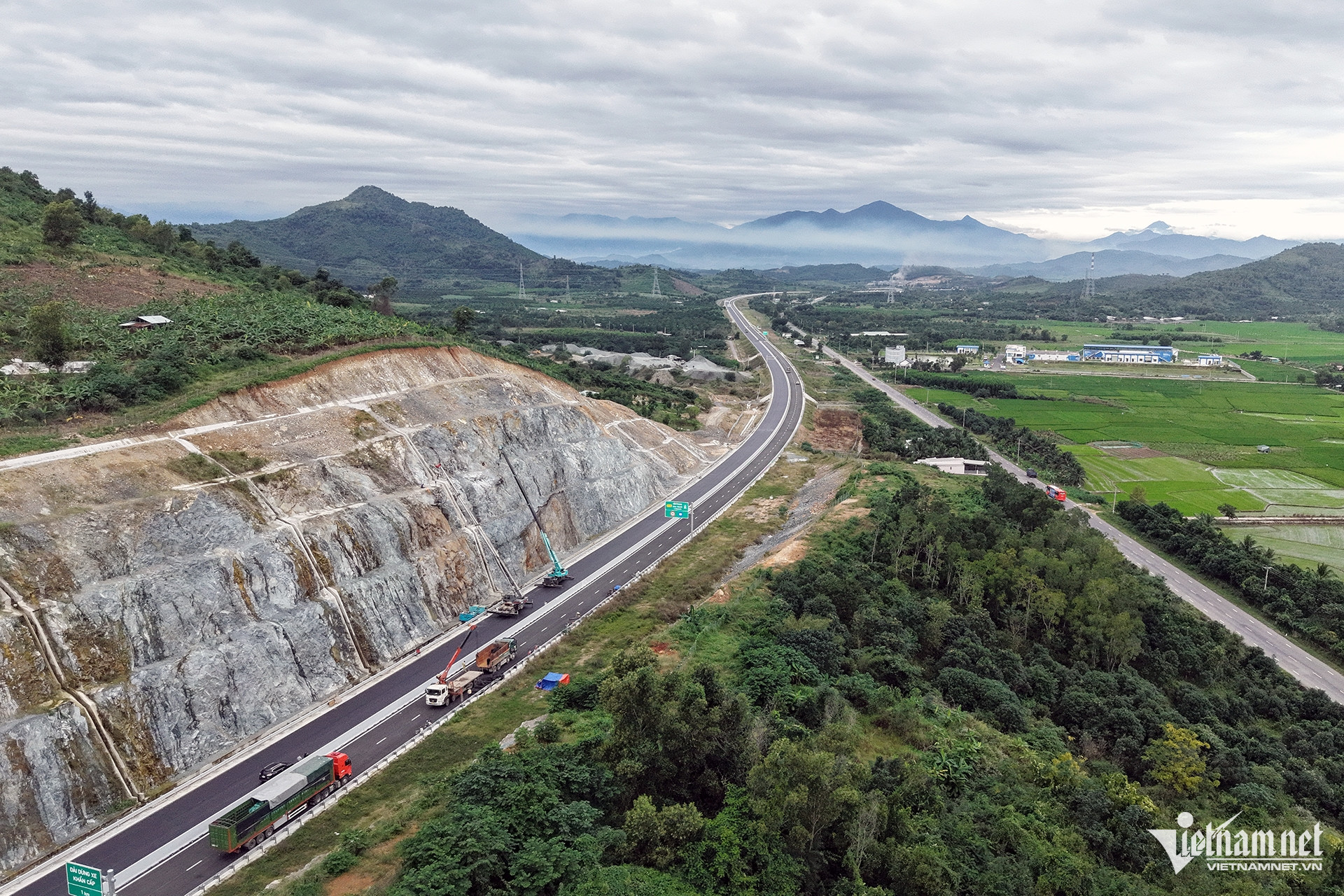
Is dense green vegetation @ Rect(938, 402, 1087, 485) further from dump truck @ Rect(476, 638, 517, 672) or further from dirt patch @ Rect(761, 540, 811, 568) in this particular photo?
dump truck @ Rect(476, 638, 517, 672)

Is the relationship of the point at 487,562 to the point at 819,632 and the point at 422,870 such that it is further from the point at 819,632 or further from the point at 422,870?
the point at 422,870

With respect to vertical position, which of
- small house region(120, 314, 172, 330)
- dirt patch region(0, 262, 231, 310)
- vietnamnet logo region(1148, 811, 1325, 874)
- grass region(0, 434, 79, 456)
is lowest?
vietnamnet logo region(1148, 811, 1325, 874)

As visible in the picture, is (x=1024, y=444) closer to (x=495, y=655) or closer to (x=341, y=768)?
(x=495, y=655)

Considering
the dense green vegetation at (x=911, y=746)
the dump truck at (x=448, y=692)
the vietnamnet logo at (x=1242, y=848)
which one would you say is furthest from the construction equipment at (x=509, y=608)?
the vietnamnet logo at (x=1242, y=848)

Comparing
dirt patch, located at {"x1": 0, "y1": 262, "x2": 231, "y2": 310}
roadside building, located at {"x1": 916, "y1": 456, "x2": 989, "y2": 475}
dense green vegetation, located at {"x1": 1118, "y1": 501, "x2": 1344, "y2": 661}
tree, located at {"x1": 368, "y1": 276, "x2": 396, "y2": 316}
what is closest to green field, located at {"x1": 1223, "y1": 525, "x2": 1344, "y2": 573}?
dense green vegetation, located at {"x1": 1118, "y1": 501, "x2": 1344, "y2": 661}

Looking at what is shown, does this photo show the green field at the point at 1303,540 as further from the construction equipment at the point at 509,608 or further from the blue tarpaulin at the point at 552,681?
the construction equipment at the point at 509,608

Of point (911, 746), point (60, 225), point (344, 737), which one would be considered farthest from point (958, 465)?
point (60, 225)
